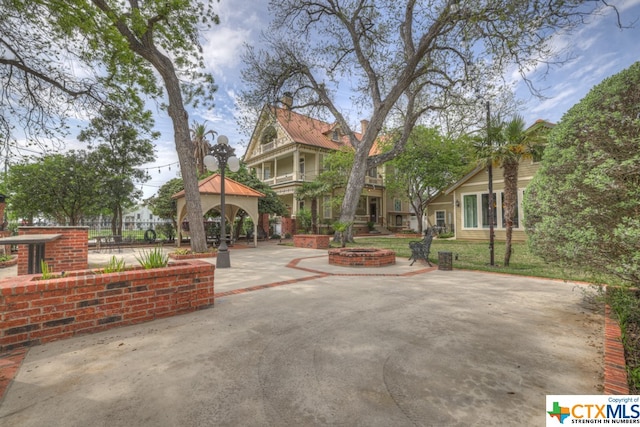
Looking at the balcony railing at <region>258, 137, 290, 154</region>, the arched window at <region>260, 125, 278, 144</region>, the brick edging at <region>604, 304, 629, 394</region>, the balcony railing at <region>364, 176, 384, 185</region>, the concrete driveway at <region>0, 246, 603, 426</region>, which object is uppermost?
the arched window at <region>260, 125, 278, 144</region>

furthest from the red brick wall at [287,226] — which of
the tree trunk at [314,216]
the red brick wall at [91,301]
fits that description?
the red brick wall at [91,301]

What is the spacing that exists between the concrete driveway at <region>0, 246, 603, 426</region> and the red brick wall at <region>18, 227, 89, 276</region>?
5737 millimetres

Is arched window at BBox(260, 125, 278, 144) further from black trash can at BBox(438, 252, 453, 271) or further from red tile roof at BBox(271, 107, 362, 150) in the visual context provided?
black trash can at BBox(438, 252, 453, 271)

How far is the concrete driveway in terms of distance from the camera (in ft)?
5.99

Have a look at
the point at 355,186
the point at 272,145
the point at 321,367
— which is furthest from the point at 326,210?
the point at 321,367

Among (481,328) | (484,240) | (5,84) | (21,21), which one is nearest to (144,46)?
(21,21)

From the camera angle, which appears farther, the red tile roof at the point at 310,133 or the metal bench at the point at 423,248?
the red tile roof at the point at 310,133

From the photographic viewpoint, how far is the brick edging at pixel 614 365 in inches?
76.8

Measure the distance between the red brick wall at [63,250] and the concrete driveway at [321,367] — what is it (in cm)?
574

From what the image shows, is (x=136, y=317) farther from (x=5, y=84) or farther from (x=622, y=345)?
(x=5, y=84)

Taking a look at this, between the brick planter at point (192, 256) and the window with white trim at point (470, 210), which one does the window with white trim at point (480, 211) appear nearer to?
the window with white trim at point (470, 210)

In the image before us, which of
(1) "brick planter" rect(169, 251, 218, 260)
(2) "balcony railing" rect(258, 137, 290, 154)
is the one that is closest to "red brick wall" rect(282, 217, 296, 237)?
(2) "balcony railing" rect(258, 137, 290, 154)

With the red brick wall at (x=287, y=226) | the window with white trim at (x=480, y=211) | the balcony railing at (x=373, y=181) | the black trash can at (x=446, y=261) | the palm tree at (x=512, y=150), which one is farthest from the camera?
the balcony railing at (x=373, y=181)

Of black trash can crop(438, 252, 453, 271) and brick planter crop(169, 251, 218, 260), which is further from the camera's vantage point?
brick planter crop(169, 251, 218, 260)
